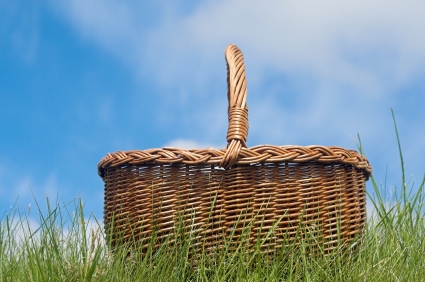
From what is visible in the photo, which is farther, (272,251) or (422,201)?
(422,201)

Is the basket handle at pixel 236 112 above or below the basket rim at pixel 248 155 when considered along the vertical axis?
above

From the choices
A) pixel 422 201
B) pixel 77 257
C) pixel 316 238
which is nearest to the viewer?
pixel 77 257

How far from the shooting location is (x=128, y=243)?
6.26ft

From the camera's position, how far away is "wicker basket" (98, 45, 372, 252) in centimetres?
187

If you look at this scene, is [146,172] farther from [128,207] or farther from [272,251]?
[272,251]

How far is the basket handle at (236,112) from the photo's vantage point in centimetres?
184

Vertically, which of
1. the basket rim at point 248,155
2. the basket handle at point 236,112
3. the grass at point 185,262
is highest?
the basket handle at point 236,112

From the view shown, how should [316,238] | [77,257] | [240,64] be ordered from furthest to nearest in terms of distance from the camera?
[240,64], [316,238], [77,257]

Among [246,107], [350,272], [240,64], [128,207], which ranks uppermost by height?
[240,64]

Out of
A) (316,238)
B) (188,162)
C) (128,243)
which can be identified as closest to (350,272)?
(316,238)

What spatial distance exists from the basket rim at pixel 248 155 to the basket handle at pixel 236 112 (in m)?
0.03

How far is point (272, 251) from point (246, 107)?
57 cm

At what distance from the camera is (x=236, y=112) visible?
196 cm

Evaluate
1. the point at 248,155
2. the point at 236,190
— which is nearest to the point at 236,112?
the point at 248,155
